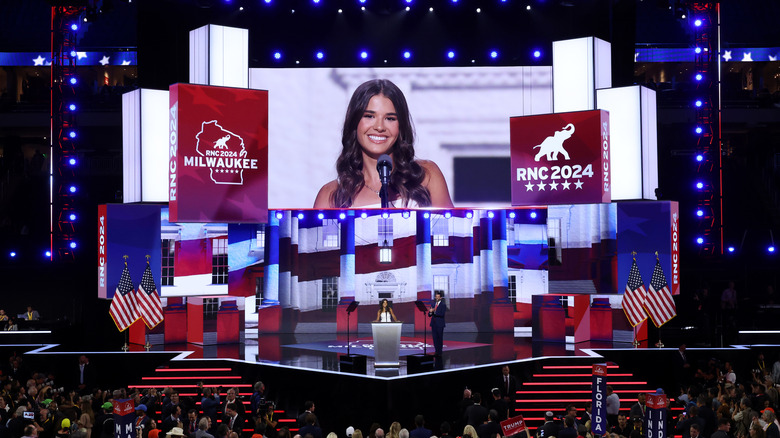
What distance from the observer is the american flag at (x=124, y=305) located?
25422 mm

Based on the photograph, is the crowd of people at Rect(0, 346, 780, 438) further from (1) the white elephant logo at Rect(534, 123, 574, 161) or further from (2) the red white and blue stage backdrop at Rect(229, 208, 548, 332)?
(1) the white elephant logo at Rect(534, 123, 574, 161)

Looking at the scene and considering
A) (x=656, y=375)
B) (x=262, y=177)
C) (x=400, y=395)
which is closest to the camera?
(x=400, y=395)

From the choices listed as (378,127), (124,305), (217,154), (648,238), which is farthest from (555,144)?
(124,305)

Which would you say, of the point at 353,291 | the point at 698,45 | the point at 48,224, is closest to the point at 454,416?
the point at 353,291

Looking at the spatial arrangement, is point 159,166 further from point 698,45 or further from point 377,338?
point 698,45

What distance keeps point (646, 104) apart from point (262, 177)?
10.8m

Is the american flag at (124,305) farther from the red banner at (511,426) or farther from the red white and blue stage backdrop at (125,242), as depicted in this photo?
the red banner at (511,426)

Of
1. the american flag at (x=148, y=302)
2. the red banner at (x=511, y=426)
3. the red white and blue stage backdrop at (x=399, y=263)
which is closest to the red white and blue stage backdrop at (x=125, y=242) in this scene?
the american flag at (x=148, y=302)

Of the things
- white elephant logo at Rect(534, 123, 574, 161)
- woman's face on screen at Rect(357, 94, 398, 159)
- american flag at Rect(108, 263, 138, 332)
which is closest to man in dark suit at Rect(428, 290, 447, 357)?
white elephant logo at Rect(534, 123, 574, 161)

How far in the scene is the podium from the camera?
19703 millimetres

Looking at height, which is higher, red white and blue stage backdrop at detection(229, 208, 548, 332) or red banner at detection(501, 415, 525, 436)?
red white and blue stage backdrop at detection(229, 208, 548, 332)

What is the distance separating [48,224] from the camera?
33062mm

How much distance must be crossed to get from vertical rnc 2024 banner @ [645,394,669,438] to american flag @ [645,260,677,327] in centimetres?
1205

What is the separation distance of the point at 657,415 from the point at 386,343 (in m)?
7.35
